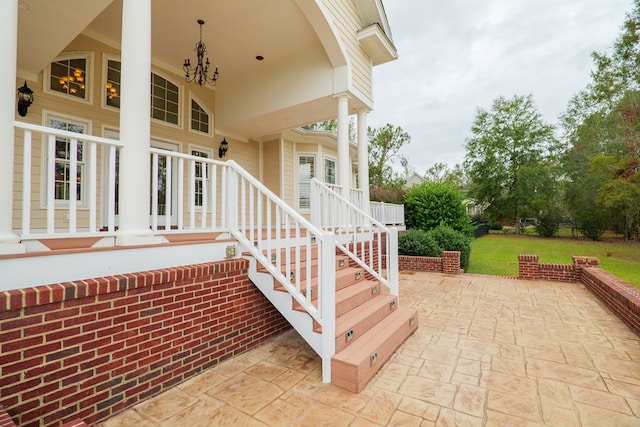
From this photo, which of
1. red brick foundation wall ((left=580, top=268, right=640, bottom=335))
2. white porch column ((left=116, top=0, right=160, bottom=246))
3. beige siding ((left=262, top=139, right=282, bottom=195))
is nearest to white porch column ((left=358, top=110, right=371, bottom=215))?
beige siding ((left=262, top=139, right=282, bottom=195))

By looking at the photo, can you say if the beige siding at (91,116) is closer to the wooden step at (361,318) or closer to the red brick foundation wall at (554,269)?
the wooden step at (361,318)

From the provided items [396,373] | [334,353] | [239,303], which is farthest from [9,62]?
[396,373]

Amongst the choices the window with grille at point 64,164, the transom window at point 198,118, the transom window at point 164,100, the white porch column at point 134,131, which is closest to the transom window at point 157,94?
the transom window at point 164,100

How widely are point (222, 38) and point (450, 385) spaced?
21.0 feet

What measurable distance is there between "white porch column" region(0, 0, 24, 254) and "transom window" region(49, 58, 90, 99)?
3369mm

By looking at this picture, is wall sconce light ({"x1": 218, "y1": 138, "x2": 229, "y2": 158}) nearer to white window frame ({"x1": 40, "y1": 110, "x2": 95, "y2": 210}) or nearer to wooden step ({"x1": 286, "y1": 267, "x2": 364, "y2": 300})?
white window frame ({"x1": 40, "y1": 110, "x2": 95, "y2": 210})

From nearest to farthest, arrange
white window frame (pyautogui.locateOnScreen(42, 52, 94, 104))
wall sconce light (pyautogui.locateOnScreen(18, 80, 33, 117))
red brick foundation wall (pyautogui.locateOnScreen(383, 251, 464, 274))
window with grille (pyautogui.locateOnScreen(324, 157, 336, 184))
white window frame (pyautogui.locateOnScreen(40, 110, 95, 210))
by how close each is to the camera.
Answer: wall sconce light (pyautogui.locateOnScreen(18, 80, 33, 117)) < white window frame (pyautogui.locateOnScreen(40, 110, 95, 210)) < white window frame (pyautogui.locateOnScreen(42, 52, 94, 104)) < red brick foundation wall (pyautogui.locateOnScreen(383, 251, 464, 274)) < window with grille (pyautogui.locateOnScreen(324, 157, 336, 184))

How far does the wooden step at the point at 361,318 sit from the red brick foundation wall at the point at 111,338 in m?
1.13

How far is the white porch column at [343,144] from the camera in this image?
595 centimetres

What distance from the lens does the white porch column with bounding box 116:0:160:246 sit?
2.51m

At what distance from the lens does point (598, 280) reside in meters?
5.12

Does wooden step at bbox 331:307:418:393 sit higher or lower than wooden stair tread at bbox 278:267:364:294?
lower

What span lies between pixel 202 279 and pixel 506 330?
12.5 ft

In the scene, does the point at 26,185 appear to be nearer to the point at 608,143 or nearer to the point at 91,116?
the point at 91,116
